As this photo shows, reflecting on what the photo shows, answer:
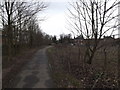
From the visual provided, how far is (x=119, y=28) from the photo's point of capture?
46.0 feet

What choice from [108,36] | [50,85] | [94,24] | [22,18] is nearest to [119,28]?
[108,36]

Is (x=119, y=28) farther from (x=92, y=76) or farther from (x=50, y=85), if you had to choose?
(x=50, y=85)

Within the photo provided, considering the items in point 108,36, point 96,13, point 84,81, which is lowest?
point 84,81

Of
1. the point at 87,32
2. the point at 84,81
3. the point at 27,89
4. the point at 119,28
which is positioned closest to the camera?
the point at 27,89

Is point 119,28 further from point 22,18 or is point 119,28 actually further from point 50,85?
point 22,18

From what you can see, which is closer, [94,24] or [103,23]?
[103,23]

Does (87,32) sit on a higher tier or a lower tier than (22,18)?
lower

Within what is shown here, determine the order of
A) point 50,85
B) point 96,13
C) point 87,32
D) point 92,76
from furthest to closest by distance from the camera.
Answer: point 87,32, point 96,13, point 92,76, point 50,85

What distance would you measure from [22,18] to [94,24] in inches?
389

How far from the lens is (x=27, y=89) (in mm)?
8398

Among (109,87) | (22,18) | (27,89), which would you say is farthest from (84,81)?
(22,18)

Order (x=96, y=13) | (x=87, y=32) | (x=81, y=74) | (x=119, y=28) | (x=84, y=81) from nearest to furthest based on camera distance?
(x=84, y=81), (x=81, y=74), (x=119, y=28), (x=96, y=13), (x=87, y=32)

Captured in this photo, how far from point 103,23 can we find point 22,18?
10.9 meters

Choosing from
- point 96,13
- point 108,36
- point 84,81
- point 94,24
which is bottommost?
point 84,81
